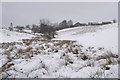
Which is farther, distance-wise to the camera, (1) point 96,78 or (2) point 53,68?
(2) point 53,68

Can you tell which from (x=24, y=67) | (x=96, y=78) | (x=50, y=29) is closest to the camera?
(x=96, y=78)

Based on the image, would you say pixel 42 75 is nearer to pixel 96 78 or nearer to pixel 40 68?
pixel 40 68

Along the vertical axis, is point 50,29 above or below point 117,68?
above

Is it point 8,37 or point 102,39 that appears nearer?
point 102,39

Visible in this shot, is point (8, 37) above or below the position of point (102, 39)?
above

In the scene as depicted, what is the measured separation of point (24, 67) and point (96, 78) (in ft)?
6.35

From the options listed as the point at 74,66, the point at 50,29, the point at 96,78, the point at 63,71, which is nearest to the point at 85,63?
the point at 74,66

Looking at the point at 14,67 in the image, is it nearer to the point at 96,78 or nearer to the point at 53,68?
the point at 53,68

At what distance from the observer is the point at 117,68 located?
479 cm

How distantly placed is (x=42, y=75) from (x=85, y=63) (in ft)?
4.71

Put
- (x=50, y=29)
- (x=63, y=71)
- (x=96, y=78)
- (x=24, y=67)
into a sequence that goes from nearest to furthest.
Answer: (x=96, y=78) < (x=63, y=71) < (x=24, y=67) < (x=50, y=29)

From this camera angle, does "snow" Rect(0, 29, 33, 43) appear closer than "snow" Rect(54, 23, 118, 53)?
No

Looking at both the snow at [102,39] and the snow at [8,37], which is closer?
the snow at [102,39]

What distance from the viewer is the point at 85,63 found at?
5.56 metres
